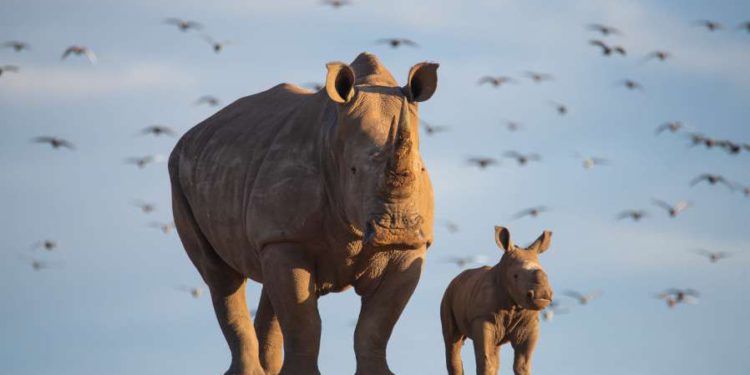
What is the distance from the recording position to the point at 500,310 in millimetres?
24469

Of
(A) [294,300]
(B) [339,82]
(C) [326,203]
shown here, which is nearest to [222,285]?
(A) [294,300]

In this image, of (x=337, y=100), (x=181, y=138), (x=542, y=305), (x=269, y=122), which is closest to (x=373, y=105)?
(x=337, y=100)

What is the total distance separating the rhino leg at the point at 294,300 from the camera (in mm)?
19656

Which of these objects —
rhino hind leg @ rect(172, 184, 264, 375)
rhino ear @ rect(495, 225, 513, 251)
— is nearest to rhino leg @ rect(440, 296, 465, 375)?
rhino ear @ rect(495, 225, 513, 251)

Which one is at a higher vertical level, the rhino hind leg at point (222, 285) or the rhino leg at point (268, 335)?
the rhino hind leg at point (222, 285)

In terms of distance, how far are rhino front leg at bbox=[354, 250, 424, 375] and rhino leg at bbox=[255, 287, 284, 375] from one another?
2.20 meters

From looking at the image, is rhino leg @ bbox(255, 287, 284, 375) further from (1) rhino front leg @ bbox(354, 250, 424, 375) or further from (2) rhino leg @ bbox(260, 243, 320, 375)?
(1) rhino front leg @ bbox(354, 250, 424, 375)

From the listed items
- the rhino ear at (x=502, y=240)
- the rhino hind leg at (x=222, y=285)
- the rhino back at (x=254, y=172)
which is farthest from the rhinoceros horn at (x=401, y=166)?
the rhino ear at (x=502, y=240)

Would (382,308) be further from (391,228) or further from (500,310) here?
(500,310)

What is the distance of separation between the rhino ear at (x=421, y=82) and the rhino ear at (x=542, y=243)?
17.7 feet

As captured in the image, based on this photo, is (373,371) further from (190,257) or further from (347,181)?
(190,257)

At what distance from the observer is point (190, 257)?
2223cm

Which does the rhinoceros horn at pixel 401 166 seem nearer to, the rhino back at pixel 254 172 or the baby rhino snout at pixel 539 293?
the rhino back at pixel 254 172

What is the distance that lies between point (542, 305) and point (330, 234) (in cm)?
455
